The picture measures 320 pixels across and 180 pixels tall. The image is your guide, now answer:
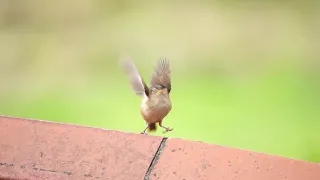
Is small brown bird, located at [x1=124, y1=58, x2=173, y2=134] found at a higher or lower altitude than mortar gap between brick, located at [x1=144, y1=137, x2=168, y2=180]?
lower

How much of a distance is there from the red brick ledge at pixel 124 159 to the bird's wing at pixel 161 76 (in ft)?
2.38

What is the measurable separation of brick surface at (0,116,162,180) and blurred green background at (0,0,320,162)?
2026mm

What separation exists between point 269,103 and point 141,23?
4.09 feet

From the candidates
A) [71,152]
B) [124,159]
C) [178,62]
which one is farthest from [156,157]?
[178,62]

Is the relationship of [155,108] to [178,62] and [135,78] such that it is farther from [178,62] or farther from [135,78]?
[178,62]

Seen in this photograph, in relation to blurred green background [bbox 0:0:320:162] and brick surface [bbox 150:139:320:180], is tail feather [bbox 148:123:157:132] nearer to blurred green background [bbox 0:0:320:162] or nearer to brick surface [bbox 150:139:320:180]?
brick surface [bbox 150:139:320:180]

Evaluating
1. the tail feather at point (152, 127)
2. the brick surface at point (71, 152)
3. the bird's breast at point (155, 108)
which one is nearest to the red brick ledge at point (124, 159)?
the brick surface at point (71, 152)

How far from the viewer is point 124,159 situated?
135 centimetres

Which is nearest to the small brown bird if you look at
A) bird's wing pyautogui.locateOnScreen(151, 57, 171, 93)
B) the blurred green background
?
bird's wing pyautogui.locateOnScreen(151, 57, 171, 93)

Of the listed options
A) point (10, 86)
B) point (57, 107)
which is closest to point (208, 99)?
point (57, 107)

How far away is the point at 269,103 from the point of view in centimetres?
380

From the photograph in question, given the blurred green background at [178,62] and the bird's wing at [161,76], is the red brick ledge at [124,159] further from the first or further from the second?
the blurred green background at [178,62]

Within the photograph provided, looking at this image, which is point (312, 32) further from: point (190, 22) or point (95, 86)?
point (95, 86)

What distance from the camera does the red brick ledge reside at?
1.31 m
